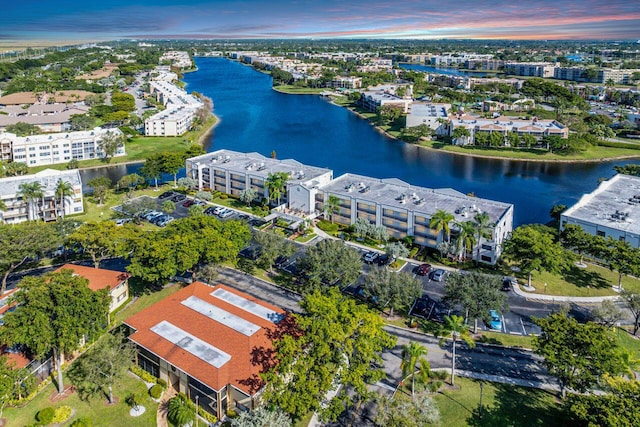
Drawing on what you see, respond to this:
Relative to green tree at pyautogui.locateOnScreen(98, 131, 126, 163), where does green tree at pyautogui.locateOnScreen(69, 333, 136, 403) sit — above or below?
below

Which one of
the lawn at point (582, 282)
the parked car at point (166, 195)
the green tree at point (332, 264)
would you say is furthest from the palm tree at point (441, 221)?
the parked car at point (166, 195)

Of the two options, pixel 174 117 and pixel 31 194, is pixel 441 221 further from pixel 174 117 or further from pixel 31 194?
pixel 174 117

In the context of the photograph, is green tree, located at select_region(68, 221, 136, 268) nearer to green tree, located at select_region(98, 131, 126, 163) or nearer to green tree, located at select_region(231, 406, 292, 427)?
green tree, located at select_region(231, 406, 292, 427)

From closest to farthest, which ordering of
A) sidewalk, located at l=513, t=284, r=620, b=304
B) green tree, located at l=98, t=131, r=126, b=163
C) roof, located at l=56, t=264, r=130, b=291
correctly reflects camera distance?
1. roof, located at l=56, t=264, r=130, b=291
2. sidewalk, located at l=513, t=284, r=620, b=304
3. green tree, located at l=98, t=131, r=126, b=163

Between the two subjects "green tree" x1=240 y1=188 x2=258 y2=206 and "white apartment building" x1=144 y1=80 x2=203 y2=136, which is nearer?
"green tree" x1=240 y1=188 x2=258 y2=206

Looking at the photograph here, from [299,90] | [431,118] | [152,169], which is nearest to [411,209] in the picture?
[152,169]

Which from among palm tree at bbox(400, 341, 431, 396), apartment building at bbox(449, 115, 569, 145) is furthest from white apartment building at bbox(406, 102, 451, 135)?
palm tree at bbox(400, 341, 431, 396)
